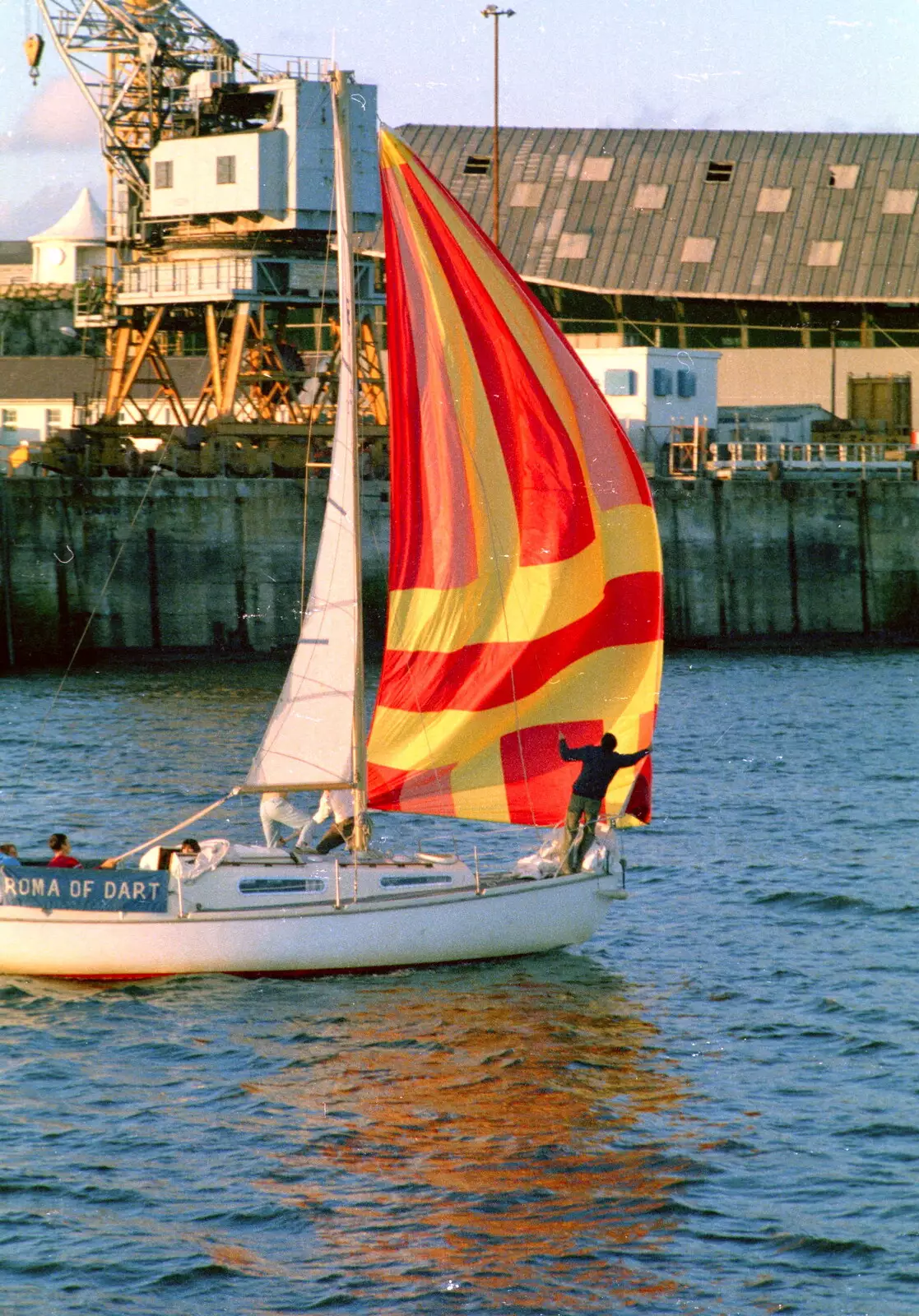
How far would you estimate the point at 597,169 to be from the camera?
87438mm

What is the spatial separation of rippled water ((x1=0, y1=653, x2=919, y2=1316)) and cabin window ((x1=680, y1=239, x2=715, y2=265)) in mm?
55269

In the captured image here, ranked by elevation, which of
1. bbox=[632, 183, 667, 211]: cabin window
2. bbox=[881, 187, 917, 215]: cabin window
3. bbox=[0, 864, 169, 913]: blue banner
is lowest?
bbox=[0, 864, 169, 913]: blue banner

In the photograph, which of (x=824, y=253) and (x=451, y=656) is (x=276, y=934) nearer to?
(x=451, y=656)

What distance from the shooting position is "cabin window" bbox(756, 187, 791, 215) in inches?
3324

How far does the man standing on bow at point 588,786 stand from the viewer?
25.0 m

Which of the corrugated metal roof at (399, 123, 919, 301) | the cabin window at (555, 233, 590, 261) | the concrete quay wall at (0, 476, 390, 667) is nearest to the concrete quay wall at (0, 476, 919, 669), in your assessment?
the concrete quay wall at (0, 476, 390, 667)

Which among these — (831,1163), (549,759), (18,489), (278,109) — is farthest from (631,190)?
(831,1163)

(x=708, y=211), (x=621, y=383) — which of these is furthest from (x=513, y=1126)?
(x=708, y=211)

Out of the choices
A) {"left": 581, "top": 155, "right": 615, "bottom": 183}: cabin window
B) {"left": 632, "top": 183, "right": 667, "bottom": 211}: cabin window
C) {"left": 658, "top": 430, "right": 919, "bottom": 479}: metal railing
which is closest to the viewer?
{"left": 658, "top": 430, "right": 919, "bottom": 479}: metal railing

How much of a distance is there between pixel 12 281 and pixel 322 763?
97.7 m

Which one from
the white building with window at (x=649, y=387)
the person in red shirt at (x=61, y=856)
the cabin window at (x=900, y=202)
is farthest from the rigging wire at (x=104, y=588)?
the cabin window at (x=900, y=202)

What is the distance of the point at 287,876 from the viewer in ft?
78.6

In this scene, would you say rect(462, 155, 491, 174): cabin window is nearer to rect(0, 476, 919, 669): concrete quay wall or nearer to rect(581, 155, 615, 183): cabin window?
rect(581, 155, 615, 183): cabin window

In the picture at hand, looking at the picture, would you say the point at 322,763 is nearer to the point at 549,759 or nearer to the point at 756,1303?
the point at 549,759
